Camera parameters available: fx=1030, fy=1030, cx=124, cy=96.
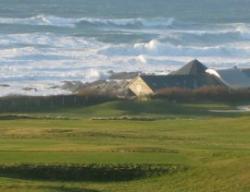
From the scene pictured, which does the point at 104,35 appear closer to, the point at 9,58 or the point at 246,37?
the point at 246,37

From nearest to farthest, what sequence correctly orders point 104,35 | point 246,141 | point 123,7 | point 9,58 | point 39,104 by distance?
point 246,141 → point 39,104 → point 9,58 → point 104,35 → point 123,7

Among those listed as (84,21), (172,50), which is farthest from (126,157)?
(84,21)

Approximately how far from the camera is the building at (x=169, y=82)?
138 feet

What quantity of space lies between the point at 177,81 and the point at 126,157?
80.2 ft

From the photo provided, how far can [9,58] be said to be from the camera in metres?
58.6

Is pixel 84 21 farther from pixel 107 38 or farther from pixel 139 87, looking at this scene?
pixel 139 87

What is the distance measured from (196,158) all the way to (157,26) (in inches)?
2731

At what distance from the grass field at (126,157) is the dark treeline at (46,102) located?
840 centimetres

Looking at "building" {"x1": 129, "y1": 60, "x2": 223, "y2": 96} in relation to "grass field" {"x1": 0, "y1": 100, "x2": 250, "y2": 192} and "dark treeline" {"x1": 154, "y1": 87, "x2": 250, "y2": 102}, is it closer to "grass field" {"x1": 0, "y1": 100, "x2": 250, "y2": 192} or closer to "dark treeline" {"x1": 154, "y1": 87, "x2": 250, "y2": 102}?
"dark treeline" {"x1": 154, "y1": 87, "x2": 250, "y2": 102}

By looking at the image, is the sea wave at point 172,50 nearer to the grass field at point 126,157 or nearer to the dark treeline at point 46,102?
the dark treeline at point 46,102

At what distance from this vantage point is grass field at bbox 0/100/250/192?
16953mm

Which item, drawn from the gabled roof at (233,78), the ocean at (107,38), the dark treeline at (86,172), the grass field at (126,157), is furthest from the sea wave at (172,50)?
the dark treeline at (86,172)

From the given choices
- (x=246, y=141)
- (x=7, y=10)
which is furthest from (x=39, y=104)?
(x=7, y=10)

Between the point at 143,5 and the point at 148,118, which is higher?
the point at 143,5
